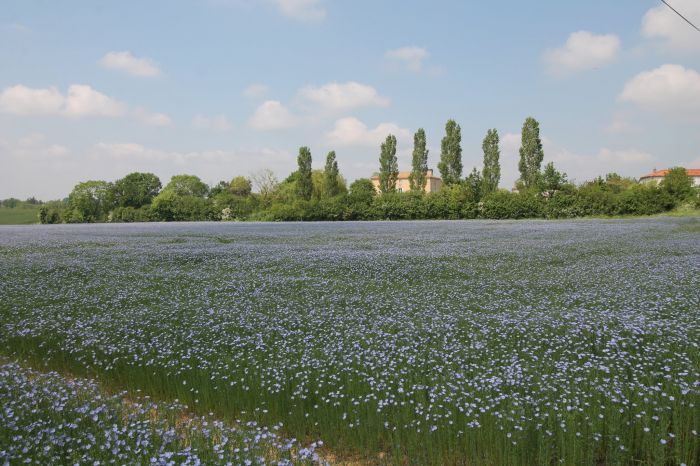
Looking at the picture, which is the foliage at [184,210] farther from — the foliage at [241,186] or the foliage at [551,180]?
the foliage at [551,180]

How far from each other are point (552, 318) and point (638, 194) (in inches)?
2981

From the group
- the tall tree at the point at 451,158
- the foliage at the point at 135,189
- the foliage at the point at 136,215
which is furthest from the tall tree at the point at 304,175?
the foliage at the point at 135,189

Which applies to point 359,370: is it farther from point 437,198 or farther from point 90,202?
point 90,202

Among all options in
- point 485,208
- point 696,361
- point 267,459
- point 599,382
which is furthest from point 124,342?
point 485,208

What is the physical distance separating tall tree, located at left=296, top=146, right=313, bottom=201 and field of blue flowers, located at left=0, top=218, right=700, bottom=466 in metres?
83.3

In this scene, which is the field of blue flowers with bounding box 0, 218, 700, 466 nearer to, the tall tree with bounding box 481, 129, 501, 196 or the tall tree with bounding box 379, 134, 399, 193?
the tall tree with bounding box 481, 129, 501, 196

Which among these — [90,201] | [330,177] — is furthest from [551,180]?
[90,201]

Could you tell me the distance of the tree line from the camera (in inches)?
2906

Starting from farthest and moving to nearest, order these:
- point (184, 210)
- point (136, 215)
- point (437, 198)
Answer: point (136, 215) → point (184, 210) → point (437, 198)

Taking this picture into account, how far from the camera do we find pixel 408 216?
283 ft

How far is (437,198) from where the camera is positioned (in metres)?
85.8

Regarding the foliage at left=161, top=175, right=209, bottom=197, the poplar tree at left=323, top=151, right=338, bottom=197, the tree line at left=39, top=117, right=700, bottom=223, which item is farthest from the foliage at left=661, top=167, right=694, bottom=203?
the foliage at left=161, top=175, right=209, bottom=197

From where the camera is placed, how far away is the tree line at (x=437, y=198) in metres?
73.8

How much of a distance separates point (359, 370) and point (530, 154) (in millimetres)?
88605
